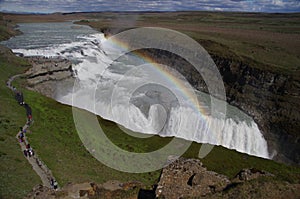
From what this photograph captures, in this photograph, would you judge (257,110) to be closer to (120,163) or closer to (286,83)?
(286,83)

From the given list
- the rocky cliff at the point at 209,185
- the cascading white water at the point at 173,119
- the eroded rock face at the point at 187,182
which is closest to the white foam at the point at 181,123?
the cascading white water at the point at 173,119

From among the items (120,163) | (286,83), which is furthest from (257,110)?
(120,163)

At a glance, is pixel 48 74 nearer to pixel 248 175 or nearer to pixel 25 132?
pixel 25 132

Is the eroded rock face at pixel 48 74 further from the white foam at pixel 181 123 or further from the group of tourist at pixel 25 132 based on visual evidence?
the group of tourist at pixel 25 132

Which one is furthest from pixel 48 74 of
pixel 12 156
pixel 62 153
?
pixel 12 156

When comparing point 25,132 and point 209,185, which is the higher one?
point 209,185
